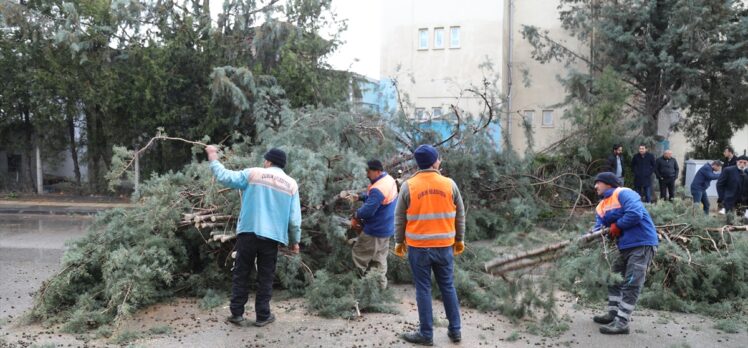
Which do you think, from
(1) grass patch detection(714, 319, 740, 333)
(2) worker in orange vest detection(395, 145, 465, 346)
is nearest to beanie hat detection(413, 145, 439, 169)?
(2) worker in orange vest detection(395, 145, 465, 346)

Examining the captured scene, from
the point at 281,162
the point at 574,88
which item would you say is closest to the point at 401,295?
the point at 281,162

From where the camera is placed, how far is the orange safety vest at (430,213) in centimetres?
529

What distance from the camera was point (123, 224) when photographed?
22.2 ft

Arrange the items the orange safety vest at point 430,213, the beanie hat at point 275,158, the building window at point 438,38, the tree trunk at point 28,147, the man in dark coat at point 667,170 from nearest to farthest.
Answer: the orange safety vest at point 430,213 < the beanie hat at point 275,158 < the man in dark coat at point 667,170 < the tree trunk at point 28,147 < the building window at point 438,38

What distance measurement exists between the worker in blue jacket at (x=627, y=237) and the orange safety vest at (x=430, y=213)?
1.61 meters

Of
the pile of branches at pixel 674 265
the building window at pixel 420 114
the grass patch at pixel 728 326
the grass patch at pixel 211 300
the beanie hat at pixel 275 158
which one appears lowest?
the grass patch at pixel 728 326

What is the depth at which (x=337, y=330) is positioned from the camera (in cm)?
577

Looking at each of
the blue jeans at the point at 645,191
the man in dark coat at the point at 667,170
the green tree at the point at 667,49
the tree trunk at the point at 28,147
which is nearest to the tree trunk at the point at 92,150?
the tree trunk at the point at 28,147

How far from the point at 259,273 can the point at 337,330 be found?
93cm

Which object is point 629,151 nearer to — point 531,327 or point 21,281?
point 531,327

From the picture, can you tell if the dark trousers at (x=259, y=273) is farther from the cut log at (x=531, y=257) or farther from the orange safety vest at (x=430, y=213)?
the cut log at (x=531, y=257)

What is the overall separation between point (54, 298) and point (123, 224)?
106cm

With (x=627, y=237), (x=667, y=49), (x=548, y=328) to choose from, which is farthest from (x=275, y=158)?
(x=667, y=49)

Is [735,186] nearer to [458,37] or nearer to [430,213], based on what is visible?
[430,213]
